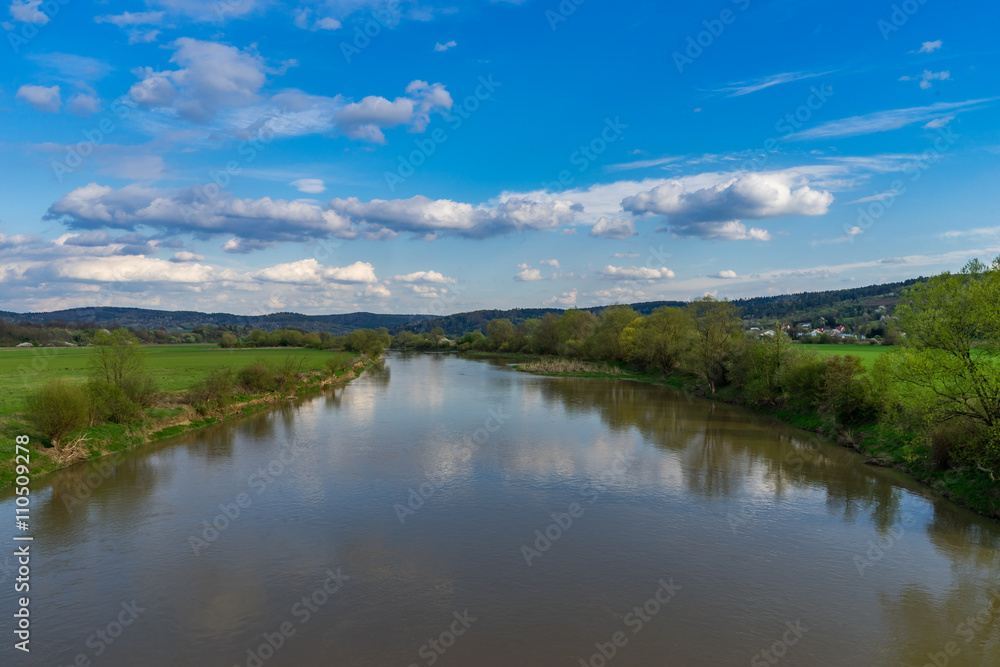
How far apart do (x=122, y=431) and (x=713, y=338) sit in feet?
133

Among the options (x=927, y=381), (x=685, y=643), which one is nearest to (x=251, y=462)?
(x=685, y=643)

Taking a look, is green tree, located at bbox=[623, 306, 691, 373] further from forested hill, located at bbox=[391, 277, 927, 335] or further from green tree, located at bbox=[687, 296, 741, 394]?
forested hill, located at bbox=[391, 277, 927, 335]

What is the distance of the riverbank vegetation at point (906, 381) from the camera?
15.5 m

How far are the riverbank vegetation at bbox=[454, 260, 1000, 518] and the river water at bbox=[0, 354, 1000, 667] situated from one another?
60.2 inches

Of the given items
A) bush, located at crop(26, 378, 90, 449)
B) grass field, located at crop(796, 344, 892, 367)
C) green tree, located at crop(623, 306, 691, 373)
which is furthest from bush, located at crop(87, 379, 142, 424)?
green tree, located at crop(623, 306, 691, 373)

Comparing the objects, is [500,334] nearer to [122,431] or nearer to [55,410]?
[122,431]

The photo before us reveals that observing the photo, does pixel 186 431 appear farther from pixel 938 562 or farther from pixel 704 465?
pixel 938 562

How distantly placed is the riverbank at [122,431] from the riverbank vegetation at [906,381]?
29.7 m

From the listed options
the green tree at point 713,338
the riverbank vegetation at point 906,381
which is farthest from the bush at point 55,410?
the green tree at point 713,338

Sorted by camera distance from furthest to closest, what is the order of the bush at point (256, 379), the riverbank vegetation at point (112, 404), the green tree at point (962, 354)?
the bush at point (256, 379) < the riverbank vegetation at point (112, 404) < the green tree at point (962, 354)

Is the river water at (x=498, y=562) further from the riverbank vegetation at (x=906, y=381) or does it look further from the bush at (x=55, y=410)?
the bush at (x=55, y=410)

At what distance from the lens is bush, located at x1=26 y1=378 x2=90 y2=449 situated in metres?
18.9

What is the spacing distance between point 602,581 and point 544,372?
52.9 meters

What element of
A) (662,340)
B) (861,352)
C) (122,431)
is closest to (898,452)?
(122,431)
